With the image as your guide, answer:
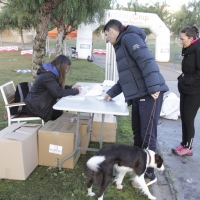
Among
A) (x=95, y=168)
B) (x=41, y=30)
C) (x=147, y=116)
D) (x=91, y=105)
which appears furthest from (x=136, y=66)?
(x=41, y=30)

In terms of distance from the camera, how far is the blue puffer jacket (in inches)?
95.4

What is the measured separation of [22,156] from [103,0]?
16.8 feet

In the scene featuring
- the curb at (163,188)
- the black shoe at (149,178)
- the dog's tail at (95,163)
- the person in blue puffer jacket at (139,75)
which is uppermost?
the person in blue puffer jacket at (139,75)

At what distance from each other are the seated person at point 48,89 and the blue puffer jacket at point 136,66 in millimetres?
999

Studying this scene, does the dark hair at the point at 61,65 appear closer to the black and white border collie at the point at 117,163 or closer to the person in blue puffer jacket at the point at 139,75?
the person in blue puffer jacket at the point at 139,75

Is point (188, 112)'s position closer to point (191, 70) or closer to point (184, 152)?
point (191, 70)

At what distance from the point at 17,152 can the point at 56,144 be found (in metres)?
0.50

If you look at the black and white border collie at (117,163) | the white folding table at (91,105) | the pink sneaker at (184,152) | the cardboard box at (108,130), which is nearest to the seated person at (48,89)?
the white folding table at (91,105)

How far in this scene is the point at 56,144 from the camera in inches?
120

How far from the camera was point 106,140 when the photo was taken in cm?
406

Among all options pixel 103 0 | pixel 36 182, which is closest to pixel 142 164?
pixel 36 182

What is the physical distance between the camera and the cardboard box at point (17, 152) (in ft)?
8.91

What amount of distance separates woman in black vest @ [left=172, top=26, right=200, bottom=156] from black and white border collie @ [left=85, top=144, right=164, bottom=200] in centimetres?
108

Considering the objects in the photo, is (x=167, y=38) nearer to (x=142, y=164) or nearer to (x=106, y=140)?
(x=106, y=140)
